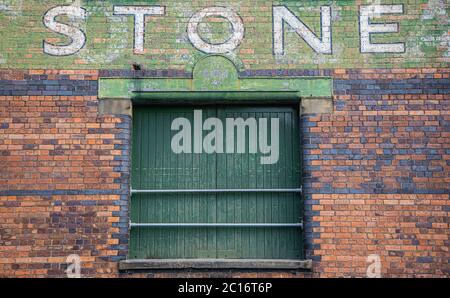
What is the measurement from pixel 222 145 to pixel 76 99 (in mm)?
2017

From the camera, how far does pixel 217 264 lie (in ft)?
24.3

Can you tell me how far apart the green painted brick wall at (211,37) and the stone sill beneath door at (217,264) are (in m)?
2.54

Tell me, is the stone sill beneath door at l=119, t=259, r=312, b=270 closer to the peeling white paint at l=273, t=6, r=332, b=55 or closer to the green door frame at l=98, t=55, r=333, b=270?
the green door frame at l=98, t=55, r=333, b=270

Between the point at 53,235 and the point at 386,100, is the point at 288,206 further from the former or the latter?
the point at 53,235

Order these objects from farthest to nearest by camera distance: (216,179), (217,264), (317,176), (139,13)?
(139,13) → (216,179) → (317,176) → (217,264)

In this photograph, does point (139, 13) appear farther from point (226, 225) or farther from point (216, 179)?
point (226, 225)

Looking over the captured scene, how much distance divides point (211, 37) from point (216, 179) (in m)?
1.91

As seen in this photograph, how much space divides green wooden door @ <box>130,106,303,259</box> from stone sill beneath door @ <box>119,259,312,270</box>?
23cm

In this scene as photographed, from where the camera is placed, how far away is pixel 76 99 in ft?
25.4

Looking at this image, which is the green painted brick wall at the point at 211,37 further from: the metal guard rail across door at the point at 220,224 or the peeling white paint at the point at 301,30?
the metal guard rail across door at the point at 220,224

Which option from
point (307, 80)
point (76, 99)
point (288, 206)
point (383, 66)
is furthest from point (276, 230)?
point (76, 99)

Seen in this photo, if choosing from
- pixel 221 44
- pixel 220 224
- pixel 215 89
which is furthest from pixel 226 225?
pixel 221 44

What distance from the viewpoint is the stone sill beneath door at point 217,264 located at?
7371mm

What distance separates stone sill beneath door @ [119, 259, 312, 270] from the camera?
24.2 ft
